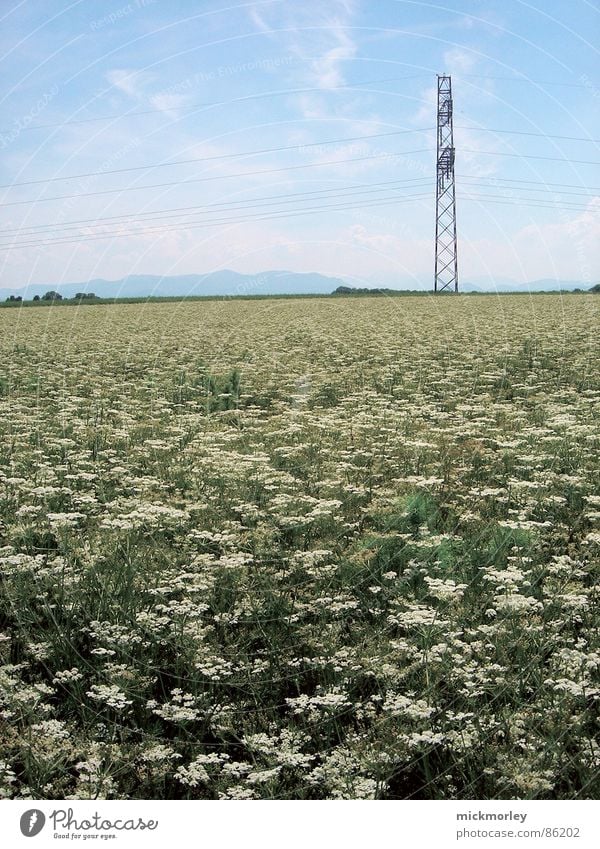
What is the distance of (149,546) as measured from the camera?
7348mm

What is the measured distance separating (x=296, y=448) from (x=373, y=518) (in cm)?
204

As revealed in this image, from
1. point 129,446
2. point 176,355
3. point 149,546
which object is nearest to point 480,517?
point 149,546
